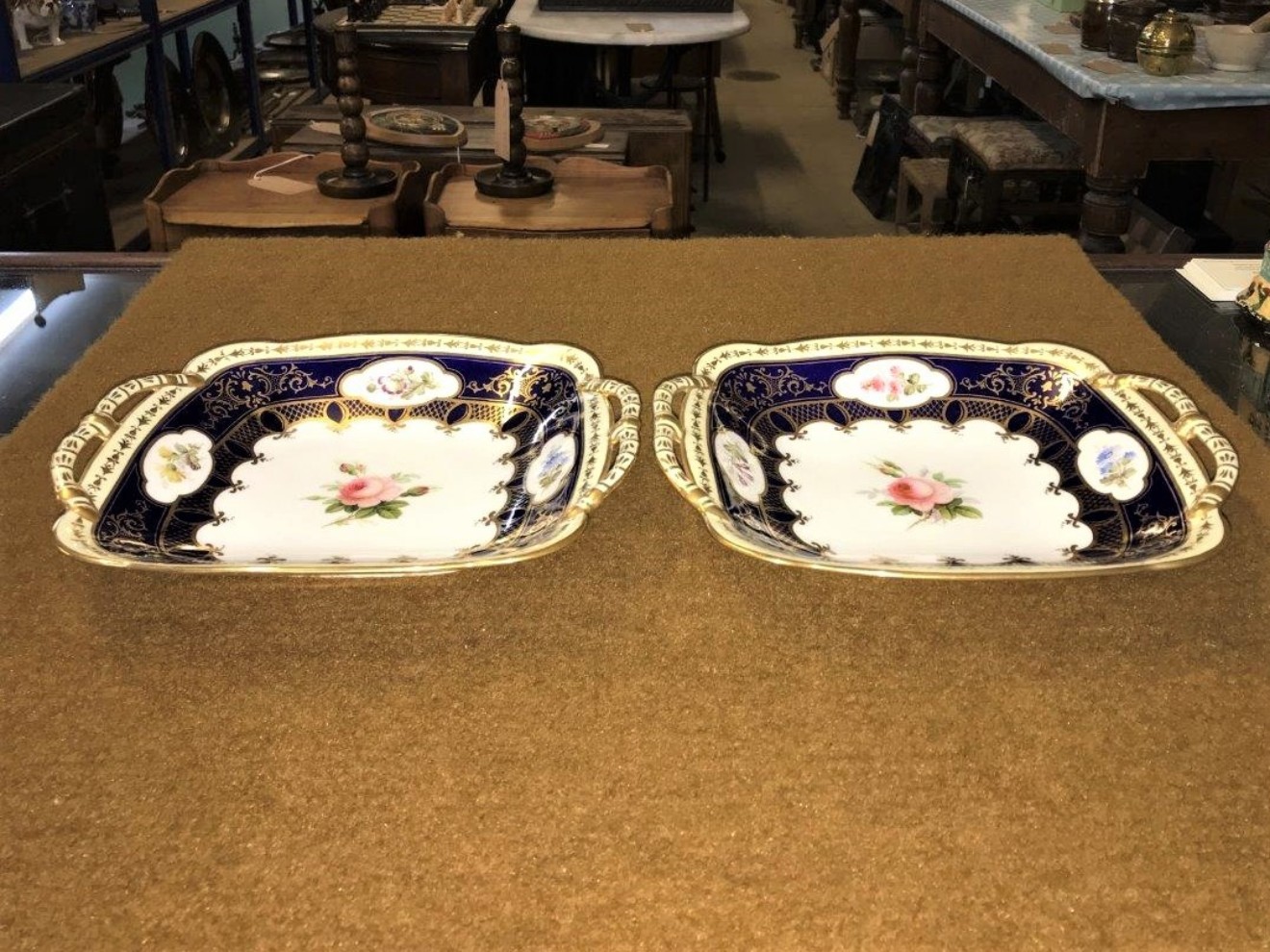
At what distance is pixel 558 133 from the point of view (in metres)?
2.38

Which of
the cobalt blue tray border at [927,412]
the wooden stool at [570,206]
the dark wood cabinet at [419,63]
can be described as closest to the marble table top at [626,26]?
the dark wood cabinet at [419,63]

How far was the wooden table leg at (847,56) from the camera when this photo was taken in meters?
5.04

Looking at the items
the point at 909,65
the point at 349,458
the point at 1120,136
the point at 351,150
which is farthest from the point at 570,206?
the point at 909,65

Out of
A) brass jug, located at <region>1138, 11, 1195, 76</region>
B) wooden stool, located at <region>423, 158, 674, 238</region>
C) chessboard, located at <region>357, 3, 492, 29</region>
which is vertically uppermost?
brass jug, located at <region>1138, 11, 1195, 76</region>

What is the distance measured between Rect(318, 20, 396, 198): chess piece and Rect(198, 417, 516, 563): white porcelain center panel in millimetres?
1160

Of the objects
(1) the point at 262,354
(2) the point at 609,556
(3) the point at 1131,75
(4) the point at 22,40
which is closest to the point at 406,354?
(1) the point at 262,354

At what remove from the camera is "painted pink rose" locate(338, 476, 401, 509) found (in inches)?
26.0

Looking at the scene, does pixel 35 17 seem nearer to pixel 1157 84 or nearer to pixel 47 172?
pixel 47 172

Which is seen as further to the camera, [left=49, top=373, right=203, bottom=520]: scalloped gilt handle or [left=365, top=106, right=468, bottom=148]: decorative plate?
[left=365, top=106, right=468, bottom=148]: decorative plate

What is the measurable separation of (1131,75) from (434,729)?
79.3 inches

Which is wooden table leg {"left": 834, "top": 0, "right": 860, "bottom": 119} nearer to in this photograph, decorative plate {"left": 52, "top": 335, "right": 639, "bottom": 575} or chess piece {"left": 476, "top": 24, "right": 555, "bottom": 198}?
chess piece {"left": 476, "top": 24, "right": 555, "bottom": 198}

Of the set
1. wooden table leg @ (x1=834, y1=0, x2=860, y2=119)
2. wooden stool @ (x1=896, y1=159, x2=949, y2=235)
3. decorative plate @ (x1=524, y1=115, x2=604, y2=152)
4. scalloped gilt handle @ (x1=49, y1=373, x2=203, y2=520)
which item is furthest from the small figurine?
wooden table leg @ (x1=834, y1=0, x2=860, y2=119)

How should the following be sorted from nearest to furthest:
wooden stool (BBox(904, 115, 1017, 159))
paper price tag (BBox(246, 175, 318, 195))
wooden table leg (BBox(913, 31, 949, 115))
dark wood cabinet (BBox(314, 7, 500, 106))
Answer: paper price tag (BBox(246, 175, 318, 195)) → wooden stool (BBox(904, 115, 1017, 159)) → dark wood cabinet (BBox(314, 7, 500, 106)) → wooden table leg (BBox(913, 31, 949, 115))

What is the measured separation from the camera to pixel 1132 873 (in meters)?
0.45
